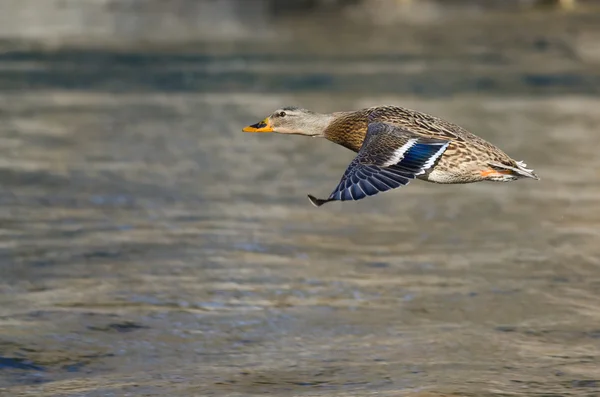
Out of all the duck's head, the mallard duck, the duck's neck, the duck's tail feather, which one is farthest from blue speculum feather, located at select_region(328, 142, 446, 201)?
the duck's head

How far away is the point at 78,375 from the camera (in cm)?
848

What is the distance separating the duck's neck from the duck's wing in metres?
0.41

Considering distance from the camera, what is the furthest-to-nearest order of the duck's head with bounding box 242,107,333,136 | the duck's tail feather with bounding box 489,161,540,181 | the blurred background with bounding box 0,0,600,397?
the duck's head with bounding box 242,107,333,136, the blurred background with bounding box 0,0,600,397, the duck's tail feather with bounding box 489,161,540,181

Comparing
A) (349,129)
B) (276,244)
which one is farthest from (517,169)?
(276,244)

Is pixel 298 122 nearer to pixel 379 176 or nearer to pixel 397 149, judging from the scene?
pixel 397 149

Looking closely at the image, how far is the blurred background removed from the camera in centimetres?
863

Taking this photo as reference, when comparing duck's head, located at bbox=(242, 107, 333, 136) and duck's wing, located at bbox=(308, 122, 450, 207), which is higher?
duck's head, located at bbox=(242, 107, 333, 136)

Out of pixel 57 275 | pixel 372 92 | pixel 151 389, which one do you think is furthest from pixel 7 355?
pixel 372 92

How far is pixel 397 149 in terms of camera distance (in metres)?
7.90

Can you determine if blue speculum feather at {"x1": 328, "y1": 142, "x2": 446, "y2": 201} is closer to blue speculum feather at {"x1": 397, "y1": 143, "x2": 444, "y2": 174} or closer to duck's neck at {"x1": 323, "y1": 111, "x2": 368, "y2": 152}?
blue speculum feather at {"x1": 397, "y1": 143, "x2": 444, "y2": 174}

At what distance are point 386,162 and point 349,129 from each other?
1.12m

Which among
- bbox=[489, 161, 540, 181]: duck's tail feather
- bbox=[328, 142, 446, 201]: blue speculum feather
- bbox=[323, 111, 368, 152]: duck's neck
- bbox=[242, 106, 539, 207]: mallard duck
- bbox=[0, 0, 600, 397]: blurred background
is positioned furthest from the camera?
bbox=[323, 111, 368, 152]: duck's neck

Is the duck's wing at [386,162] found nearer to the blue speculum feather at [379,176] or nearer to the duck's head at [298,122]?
the blue speculum feather at [379,176]

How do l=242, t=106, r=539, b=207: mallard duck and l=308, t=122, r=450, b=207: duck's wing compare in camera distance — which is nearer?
l=308, t=122, r=450, b=207: duck's wing
